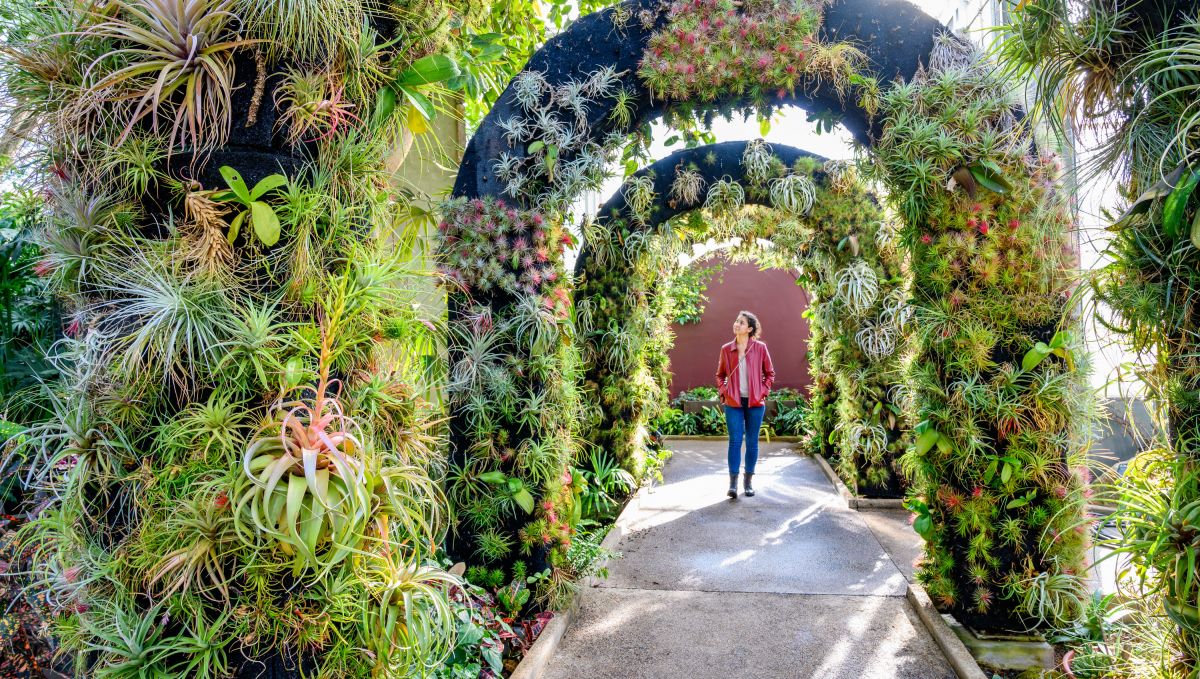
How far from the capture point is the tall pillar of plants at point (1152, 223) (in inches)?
59.0

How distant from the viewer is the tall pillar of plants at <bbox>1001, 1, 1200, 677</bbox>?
59.0 inches

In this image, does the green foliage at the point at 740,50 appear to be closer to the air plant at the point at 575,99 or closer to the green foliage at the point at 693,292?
the air plant at the point at 575,99

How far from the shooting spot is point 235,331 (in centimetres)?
127

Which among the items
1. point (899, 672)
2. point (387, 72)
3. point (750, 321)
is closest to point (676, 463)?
point (750, 321)

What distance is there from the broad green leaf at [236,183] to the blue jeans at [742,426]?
16.9ft

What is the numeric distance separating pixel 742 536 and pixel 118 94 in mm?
4679

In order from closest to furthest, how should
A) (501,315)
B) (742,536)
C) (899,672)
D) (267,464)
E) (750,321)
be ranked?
(267,464)
(899,672)
(501,315)
(742,536)
(750,321)

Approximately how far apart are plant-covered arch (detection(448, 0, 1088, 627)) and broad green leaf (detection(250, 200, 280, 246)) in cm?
190

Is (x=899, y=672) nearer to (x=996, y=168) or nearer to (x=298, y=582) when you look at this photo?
(x=996, y=168)

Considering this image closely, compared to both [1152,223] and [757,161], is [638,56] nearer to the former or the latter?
[757,161]

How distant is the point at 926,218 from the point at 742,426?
126 inches

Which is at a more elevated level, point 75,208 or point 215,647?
point 75,208

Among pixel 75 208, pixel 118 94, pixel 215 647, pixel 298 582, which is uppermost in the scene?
pixel 118 94

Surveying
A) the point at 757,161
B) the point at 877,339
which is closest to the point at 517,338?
the point at 757,161
